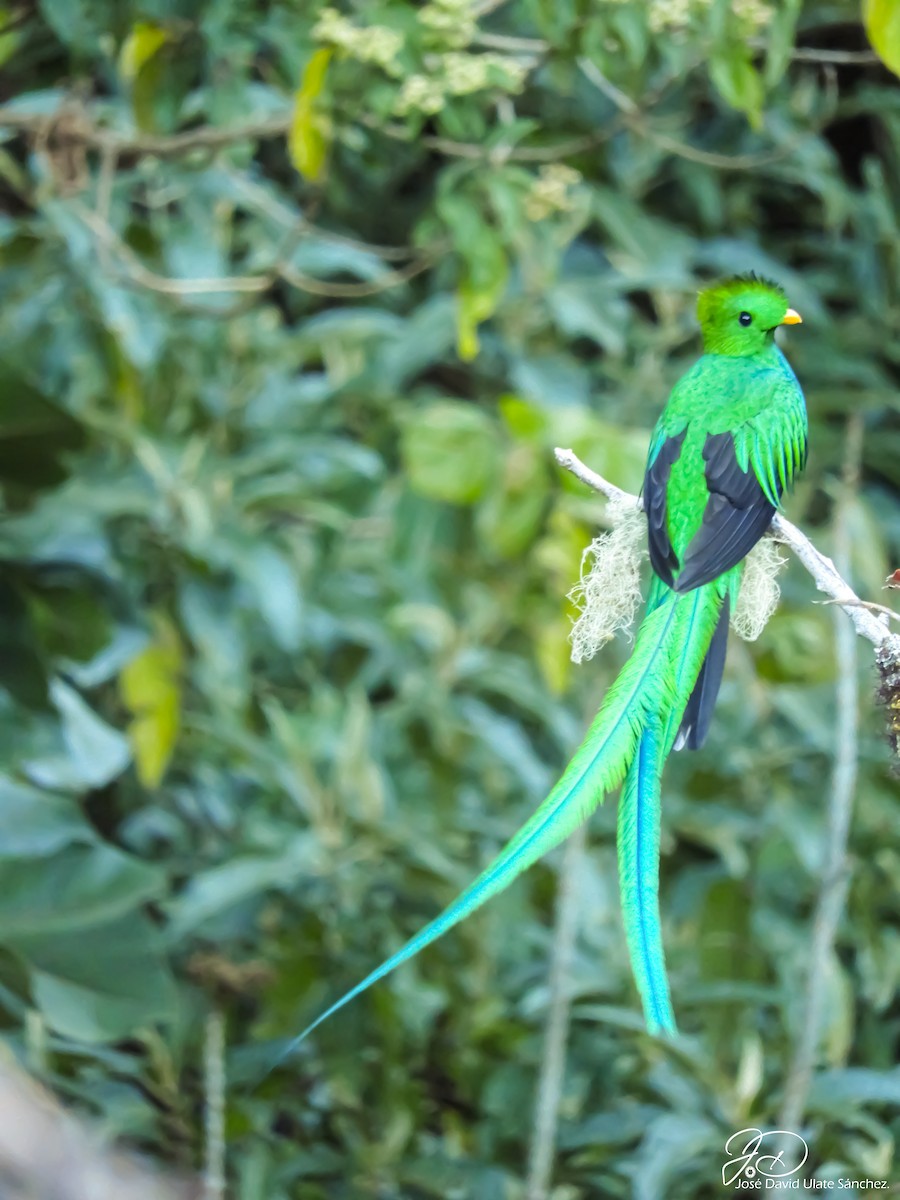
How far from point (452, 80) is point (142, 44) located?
388 mm

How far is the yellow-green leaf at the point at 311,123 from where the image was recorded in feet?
3.76

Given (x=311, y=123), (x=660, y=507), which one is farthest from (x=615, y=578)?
(x=311, y=123)

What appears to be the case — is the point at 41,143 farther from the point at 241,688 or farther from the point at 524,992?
the point at 524,992

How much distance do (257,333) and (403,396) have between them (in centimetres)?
39

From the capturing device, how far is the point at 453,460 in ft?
4.34

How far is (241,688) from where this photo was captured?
155cm

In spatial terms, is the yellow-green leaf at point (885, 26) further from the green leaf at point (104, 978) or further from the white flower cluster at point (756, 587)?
the green leaf at point (104, 978)

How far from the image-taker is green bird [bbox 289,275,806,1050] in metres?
0.41

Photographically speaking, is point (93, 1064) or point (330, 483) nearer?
point (93, 1064)

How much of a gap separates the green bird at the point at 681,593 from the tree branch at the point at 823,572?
0.04 feet

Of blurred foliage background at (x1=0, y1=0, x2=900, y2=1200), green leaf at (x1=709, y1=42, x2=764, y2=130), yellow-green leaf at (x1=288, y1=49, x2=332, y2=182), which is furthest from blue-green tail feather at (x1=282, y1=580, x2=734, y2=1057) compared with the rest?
yellow-green leaf at (x1=288, y1=49, x2=332, y2=182)

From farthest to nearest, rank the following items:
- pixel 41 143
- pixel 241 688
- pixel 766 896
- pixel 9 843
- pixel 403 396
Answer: pixel 403 396 < pixel 766 896 < pixel 241 688 < pixel 41 143 < pixel 9 843

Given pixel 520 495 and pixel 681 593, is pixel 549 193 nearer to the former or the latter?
pixel 520 495

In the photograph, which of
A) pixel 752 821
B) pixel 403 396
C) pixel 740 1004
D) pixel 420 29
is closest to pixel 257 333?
pixel 403 396
